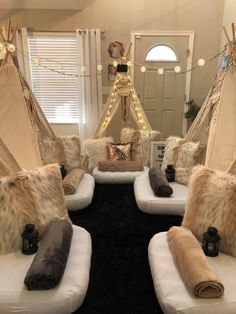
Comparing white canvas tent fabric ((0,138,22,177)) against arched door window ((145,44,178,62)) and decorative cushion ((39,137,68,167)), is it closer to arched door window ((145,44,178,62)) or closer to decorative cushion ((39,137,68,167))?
decorative cushion ((39,137,68,167))

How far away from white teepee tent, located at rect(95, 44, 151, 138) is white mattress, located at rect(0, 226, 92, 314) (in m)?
2.58

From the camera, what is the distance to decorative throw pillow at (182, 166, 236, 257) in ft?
6.00

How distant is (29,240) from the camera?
181cm

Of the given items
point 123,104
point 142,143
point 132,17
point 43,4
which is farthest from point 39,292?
point 132,17

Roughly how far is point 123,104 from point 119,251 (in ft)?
8.27

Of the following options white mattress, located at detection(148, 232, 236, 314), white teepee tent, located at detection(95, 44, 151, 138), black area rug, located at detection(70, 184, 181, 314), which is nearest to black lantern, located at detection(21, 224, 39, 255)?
black area rug, located at detection(70, 184, 181, 314)

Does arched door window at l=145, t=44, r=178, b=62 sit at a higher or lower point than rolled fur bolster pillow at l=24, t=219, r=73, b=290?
higher

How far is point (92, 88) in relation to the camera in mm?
4996

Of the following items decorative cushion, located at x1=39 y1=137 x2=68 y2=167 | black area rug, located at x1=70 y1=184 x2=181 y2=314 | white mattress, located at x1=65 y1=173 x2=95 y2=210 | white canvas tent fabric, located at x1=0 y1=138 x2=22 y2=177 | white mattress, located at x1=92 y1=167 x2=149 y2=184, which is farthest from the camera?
decorative cushion, located at x1=39 y1=137 x2=68 y2=167

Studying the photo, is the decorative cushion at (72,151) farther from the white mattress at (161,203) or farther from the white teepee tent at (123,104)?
the white mattress at (161,203)

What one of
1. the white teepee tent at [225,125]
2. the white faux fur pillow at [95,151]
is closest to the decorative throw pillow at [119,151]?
the white faux fur pillow at [95,151]

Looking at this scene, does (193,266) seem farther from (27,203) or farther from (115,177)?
(115,177)

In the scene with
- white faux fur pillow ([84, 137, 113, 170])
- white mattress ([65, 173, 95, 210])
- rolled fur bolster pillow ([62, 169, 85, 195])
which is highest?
white faux fur pillow ([84, 137, 113, 170])

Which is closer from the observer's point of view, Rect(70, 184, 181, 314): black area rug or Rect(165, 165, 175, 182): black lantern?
Rect(70, 184, 181, 314): black area rug
